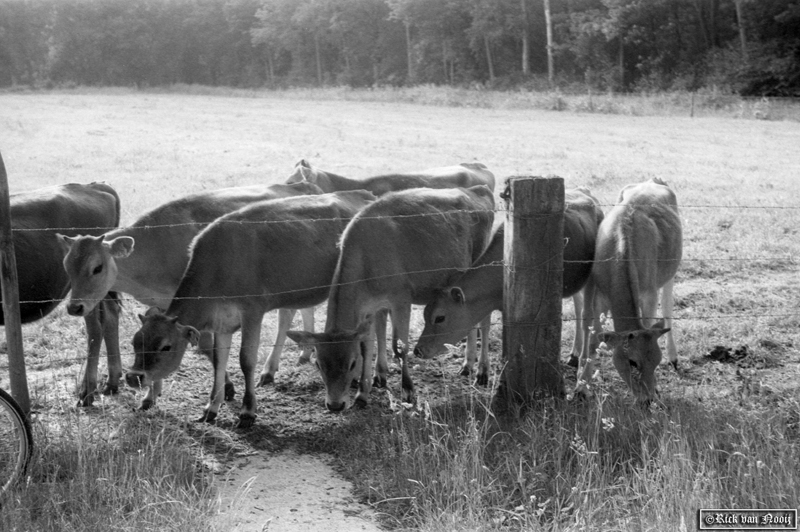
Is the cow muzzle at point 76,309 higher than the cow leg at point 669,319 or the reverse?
higher

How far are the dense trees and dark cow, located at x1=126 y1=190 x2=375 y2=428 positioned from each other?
36.3m

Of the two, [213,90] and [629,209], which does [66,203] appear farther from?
[213,90]

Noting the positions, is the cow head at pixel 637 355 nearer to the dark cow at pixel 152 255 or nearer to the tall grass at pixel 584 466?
the tall grass at pixel 584 466

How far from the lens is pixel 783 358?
7418 mm

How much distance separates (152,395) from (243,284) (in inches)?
44.1

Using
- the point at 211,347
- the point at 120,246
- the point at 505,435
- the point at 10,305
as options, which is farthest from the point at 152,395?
the point at 505,435

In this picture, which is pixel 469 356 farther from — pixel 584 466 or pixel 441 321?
pixel 584 466

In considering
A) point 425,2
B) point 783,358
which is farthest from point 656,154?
point 425,2

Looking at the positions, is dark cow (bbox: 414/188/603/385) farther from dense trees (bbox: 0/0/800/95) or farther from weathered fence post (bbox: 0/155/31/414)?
dense trees (bbox: 0/0/800/95)

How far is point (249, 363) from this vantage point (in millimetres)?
6789

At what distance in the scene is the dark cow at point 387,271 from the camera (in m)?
6.46

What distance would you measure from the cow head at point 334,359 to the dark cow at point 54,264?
1.79m

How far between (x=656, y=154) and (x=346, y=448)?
17.8 metres

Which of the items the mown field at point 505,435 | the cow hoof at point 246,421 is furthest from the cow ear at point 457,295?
the cow hoof at point 246,421
